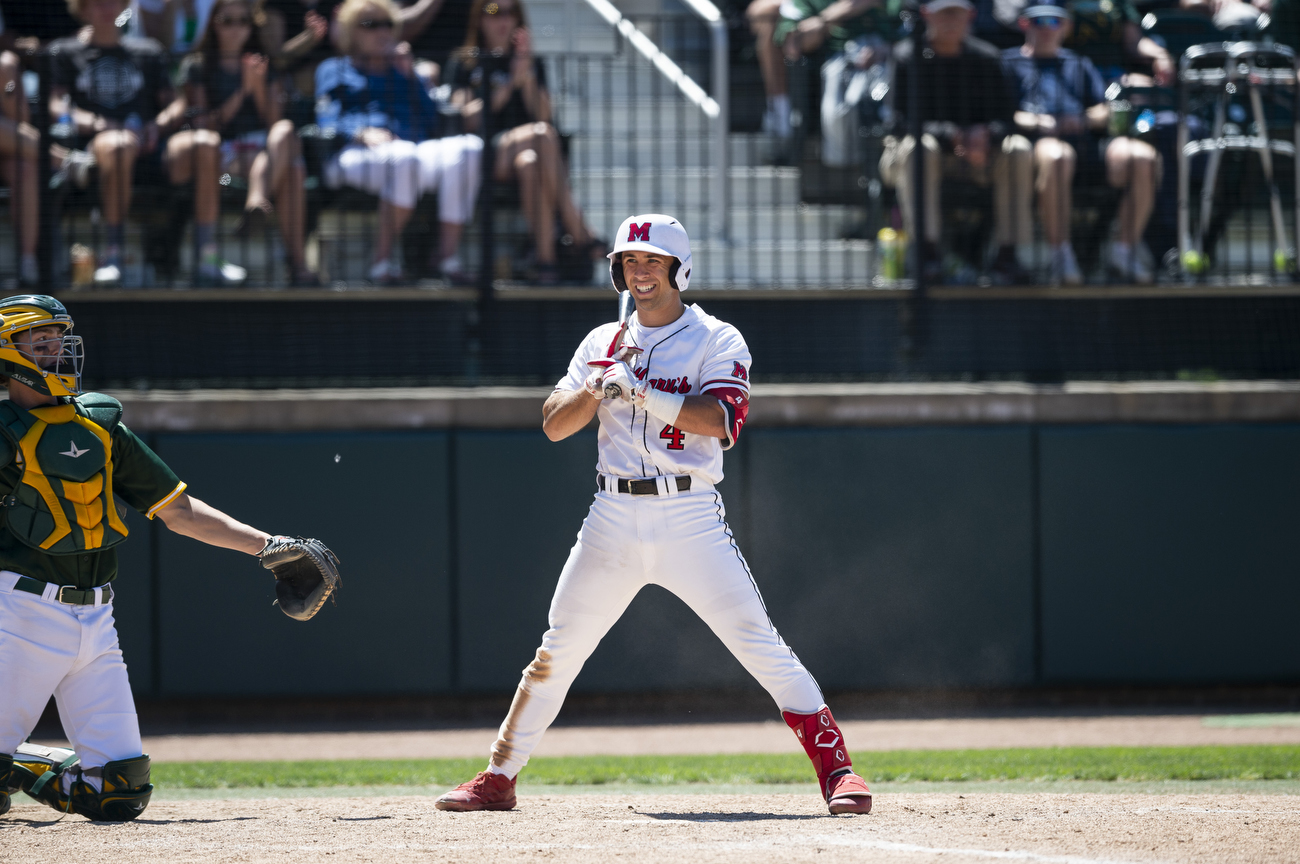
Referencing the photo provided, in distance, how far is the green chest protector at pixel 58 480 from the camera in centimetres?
385

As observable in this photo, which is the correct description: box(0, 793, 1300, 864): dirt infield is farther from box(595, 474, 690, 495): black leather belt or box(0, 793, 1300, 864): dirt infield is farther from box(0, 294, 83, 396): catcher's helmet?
box(0, 294, 83, 396): catcher's helmet

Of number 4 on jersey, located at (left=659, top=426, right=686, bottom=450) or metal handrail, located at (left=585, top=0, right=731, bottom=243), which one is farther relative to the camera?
metal handrail, located at (left=585, top=0, right=731, bottom=243)

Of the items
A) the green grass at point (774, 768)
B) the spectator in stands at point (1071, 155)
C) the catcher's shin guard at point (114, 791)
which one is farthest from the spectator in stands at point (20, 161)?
the spectator in stands at point (1071, 155)

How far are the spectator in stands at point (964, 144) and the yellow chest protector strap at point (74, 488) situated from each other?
4822 millimetres

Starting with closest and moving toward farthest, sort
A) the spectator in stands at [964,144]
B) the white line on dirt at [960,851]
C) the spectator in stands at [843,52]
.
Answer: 1. the white line on dirt at [960,851]
2. the spectator in stands at [964,144]
3. the spectator in stands at [843,52]

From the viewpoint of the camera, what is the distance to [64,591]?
387cm

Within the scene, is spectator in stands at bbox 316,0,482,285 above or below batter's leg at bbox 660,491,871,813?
above

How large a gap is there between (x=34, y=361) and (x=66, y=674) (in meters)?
0.96

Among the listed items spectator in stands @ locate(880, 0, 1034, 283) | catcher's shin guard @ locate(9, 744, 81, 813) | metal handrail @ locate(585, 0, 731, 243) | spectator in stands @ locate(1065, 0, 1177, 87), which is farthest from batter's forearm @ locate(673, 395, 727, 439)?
spectator in stands @ locate(1065, 0, 1177, 87)

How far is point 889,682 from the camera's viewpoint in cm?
692

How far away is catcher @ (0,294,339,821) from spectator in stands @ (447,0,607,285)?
3.56 meters

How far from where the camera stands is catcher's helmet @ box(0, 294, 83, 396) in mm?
3861

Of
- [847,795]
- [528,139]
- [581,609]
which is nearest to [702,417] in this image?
[581,609]

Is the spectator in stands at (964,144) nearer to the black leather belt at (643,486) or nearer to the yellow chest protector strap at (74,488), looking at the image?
the black leather belt at (643,486)
